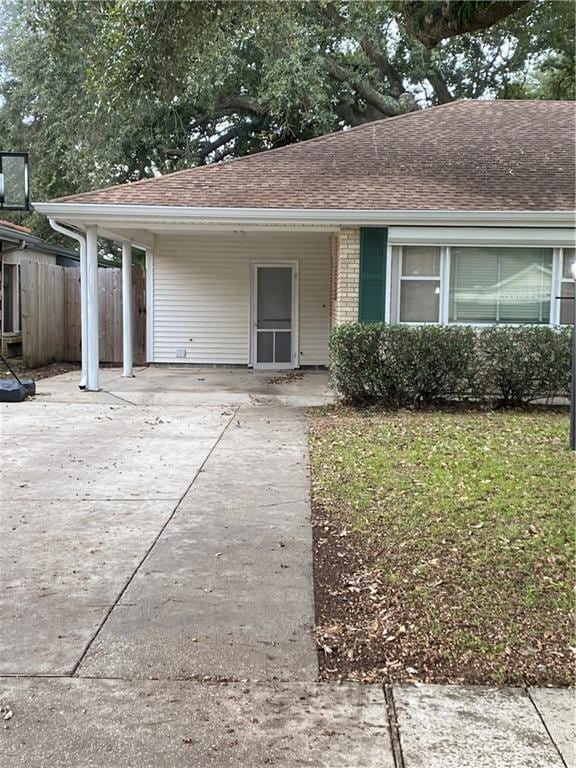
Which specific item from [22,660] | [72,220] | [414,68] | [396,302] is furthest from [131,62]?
[414,68]

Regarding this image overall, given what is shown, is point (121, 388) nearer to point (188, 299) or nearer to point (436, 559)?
point (188, 299)

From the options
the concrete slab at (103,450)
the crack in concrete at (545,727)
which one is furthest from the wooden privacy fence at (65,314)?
the crack in concrete at (545,727)

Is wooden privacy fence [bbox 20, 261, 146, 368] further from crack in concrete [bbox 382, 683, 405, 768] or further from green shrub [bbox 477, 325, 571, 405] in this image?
crack in concrete [bbox 382, 683, 405, 768]

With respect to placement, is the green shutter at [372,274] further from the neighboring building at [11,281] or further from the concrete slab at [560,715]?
the concrete slab at [560,715]

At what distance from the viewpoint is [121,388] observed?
1184cm

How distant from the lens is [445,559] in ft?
14.0

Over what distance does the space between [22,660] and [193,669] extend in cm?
76

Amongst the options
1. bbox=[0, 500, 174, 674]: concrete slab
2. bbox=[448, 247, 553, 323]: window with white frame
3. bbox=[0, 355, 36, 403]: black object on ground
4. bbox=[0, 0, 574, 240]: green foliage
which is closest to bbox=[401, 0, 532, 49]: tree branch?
bbox=[0, 500, 174, 674]: concrete slab

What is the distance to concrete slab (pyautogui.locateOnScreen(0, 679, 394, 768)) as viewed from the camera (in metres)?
2.46

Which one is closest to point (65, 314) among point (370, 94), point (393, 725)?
point (370, 94)

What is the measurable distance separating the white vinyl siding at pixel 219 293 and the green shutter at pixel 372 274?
12.5 ft

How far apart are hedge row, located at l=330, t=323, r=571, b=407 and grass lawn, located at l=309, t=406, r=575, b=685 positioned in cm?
222

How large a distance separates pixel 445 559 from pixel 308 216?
7478 millimetres

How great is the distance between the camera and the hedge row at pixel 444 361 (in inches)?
384
